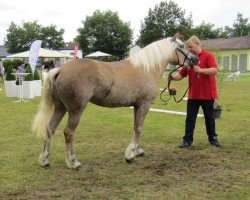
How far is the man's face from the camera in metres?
6.80

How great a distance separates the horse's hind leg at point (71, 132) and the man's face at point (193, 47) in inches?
103

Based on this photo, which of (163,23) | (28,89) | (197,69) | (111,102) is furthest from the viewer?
(163,23)

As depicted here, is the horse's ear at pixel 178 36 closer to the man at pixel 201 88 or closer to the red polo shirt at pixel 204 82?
the man at pixel 201 88

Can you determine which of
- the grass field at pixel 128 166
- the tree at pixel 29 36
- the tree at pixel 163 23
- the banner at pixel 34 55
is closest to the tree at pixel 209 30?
the tree at pixel 163 23

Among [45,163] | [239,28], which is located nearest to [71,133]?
[45,163]

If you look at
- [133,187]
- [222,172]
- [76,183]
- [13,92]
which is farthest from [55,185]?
[13,92]

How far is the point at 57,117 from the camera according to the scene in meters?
5.76

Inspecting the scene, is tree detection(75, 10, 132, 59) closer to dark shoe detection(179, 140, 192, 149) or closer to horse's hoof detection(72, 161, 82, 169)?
dark shoe detection(179, 140, 192, 149)

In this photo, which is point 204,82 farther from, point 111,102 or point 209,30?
point 209,30

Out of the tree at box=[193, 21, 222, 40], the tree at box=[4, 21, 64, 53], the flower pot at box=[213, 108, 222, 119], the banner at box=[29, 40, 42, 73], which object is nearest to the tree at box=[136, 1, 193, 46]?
the tree at box=[193, 21, 222, 40]

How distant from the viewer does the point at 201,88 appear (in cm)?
693

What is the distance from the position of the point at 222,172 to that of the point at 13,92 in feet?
43.3

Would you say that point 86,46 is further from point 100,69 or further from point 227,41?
point 100,69

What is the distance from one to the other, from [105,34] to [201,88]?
6656 cm
